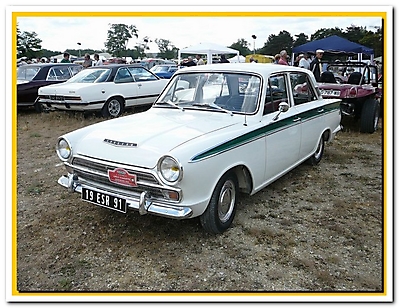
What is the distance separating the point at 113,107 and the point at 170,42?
23.4m

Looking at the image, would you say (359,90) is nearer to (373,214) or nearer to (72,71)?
(373,214)

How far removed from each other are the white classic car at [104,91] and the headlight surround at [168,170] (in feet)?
20.0

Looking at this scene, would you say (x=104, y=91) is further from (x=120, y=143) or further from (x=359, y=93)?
(x=120, y=143)

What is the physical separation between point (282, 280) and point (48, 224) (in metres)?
2.32

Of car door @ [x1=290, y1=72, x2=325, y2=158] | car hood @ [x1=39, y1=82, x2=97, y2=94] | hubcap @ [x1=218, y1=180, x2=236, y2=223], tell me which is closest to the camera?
hubcap @ [x1=218, y1=180, x2=236, y2=223]

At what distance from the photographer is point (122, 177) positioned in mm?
3256

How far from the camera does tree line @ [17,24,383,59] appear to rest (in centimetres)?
775

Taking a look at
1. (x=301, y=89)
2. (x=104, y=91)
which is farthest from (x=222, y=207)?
(x=104, y=91)

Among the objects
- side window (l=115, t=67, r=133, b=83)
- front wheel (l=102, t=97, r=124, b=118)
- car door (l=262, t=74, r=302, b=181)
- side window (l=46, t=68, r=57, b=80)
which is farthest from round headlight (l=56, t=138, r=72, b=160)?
side window (l=46, t=68, r=57, b=80)

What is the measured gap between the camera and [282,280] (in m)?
2.98

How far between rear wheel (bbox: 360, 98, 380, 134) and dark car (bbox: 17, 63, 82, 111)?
25.6 feet

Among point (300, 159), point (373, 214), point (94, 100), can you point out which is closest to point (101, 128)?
point (300, 159)

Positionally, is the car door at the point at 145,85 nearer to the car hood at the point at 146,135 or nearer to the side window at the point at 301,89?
the side window at the point at 301,89

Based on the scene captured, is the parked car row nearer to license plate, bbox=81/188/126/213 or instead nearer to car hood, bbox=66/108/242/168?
car hood, bbox=66/108/242/168
